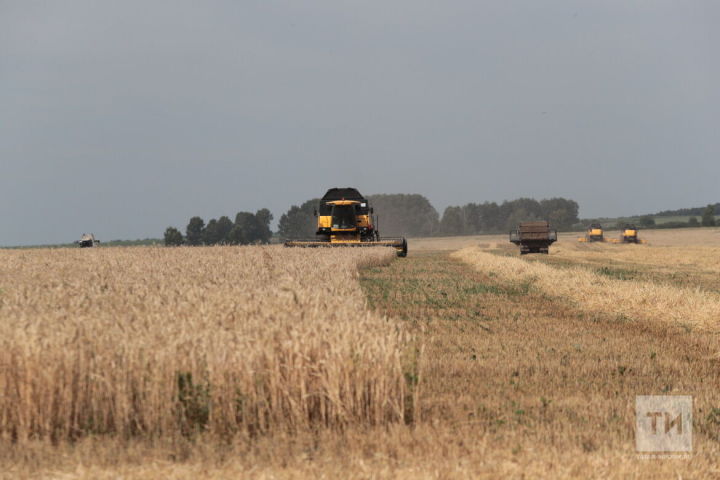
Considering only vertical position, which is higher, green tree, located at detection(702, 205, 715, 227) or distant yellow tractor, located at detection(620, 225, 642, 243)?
green tree, located at detection(702, 205, 715, 227)

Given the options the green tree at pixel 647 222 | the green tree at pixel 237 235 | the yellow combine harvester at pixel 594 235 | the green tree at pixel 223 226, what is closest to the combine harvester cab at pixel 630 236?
the yellow combine harvester at pixel 594 235

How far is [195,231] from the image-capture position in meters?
151

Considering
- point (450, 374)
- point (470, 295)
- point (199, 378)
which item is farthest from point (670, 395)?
point (470, 295)

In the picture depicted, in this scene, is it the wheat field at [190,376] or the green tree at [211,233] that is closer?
the wheat field at [190,376]

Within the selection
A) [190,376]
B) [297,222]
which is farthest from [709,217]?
[190,376]

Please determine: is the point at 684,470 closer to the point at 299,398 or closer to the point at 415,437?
the point at 415,437

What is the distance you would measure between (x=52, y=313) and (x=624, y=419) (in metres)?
6.42

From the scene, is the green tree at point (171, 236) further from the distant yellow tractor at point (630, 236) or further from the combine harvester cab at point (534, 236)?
the combine harvester cab at point (534, 236)

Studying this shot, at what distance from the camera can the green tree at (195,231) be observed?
150m

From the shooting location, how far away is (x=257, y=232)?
497ft

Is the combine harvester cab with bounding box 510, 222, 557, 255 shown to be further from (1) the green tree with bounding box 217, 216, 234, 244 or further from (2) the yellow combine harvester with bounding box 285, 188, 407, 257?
(1) the green tree with bounding box 217, 216, 234, 244

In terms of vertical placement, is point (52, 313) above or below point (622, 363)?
above

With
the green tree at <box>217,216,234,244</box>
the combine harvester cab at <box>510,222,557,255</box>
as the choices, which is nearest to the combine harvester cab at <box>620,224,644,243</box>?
the combine harvester cab at <box>510,222,557,255</box>

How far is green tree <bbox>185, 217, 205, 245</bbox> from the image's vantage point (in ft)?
494
